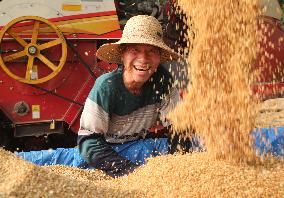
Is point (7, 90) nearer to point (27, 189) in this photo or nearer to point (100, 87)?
point (100, 87)

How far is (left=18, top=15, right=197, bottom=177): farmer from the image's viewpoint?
2.92 m

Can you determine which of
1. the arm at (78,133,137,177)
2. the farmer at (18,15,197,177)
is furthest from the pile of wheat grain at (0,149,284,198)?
the farmer at (18,15,197,177)

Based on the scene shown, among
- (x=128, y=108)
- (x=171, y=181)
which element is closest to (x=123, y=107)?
(x=128, y=108)

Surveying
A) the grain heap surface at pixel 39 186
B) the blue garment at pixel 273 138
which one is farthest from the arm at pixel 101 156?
the blue garment at pixel 273 138

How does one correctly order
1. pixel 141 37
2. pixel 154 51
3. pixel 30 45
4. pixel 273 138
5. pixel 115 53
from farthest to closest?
pixel 30 45, pixel 273 138, pixel 115 53, pixel 154 51, pixel 141 37

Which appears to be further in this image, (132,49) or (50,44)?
(50,44)

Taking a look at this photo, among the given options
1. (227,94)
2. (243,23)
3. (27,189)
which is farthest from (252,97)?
(27,189)

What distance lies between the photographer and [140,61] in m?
2.91

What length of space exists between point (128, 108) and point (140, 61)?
0.37 meters

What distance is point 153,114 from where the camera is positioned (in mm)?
3295

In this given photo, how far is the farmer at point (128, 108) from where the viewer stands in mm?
2920

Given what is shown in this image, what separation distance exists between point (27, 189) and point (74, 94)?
2682mm

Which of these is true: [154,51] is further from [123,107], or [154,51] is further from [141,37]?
[123,107]

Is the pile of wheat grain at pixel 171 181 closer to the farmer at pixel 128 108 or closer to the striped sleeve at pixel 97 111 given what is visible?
the farmer at pixel 128 108
